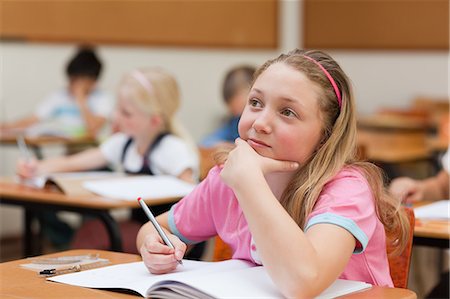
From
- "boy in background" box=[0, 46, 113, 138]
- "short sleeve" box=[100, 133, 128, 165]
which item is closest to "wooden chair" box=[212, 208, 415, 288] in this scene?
"short sleeve" box=[100, 133, 128, 165]

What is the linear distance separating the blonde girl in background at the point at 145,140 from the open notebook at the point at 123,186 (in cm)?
21

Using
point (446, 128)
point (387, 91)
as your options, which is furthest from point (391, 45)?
point (446, 128)

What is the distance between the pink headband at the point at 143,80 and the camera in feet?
11.8

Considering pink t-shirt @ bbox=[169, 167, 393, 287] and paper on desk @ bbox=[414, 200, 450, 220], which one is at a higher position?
pink t-shirt @ bbox=[169, 167, 393, 287]

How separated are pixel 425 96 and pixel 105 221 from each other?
4.49 m

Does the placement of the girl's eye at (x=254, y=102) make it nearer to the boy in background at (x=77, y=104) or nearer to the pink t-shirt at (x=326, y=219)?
the pink t-shirt at (x=326, y=219)

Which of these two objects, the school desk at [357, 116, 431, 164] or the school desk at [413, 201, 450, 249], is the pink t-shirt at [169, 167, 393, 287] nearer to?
the school desk at [413, 201, 450, 249]

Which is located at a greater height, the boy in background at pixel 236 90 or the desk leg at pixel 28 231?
the boy in background at pixel 236 90

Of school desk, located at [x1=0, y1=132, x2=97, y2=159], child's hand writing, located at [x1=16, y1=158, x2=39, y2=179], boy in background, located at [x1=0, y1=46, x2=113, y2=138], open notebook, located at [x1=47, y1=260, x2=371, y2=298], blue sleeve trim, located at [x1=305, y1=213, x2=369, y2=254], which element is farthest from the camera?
boy in background, located at [x1=0, y1=46, x2=113, y2=138]

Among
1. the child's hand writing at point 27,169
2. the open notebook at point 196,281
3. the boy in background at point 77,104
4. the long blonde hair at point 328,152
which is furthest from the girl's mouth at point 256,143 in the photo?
the boy in background at point 77,104

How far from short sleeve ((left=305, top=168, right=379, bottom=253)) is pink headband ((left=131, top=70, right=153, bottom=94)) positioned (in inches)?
80.8

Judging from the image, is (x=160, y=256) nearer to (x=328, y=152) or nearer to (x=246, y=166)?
(x=246, y=166)

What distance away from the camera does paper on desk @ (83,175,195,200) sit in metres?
2.90

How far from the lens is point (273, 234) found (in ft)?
4.63
